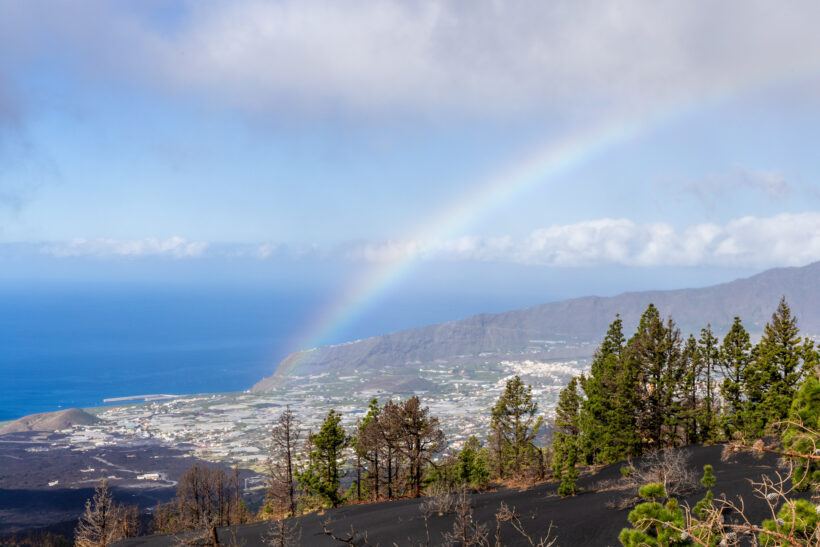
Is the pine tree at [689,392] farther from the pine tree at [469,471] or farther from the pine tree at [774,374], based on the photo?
the pine tree at [469,471]

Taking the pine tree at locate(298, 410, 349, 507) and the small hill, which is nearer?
the pine tree at locate(298, 410, 349, 507)

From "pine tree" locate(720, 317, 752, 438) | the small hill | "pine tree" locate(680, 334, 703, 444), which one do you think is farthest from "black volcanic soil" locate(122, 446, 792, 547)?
the small hill

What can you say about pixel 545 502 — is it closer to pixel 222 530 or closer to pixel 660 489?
pixel 660 489

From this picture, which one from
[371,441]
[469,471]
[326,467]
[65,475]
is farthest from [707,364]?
[65,475]

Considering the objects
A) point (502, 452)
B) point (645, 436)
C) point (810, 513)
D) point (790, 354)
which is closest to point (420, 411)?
point (502, 452)

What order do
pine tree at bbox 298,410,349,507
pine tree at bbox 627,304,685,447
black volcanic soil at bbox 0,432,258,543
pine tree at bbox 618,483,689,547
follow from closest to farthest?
pine tree at bbox 618,483,689,547 → pine tree at bbox 627,304,685,447 → pine tree at bbox 298,410,349,507 → black volcanic soil at bbox 0,432,258,543

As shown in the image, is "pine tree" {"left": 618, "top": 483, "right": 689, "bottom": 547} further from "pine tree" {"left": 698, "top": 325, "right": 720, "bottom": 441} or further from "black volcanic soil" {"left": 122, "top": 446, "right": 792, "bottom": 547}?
"pine tree" {"left": 698, "top": 325, "right": 720, "bottom": 441}

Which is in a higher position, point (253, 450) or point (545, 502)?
point (545, 502)

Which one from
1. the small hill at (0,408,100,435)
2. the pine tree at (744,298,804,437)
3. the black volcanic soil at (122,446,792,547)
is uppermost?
the pine tree at (744,298,804,437)

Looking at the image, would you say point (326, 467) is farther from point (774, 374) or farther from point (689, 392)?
point (774, 374)
